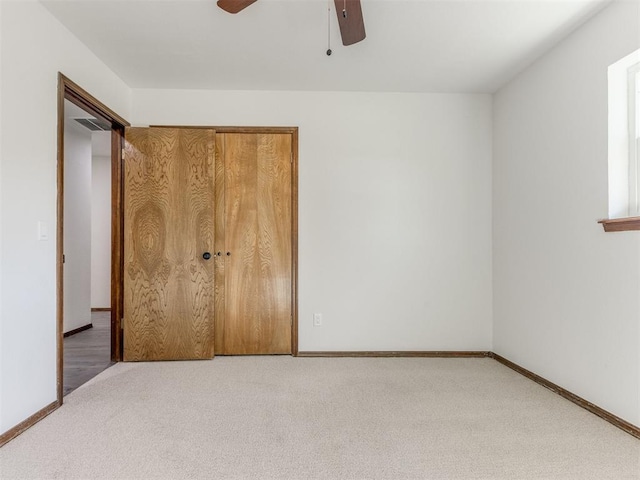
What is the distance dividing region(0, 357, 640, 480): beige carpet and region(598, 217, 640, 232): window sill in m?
1.09

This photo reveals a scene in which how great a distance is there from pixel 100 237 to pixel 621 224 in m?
6.35

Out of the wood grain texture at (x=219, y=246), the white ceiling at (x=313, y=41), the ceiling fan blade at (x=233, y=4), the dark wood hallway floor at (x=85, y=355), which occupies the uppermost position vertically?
the white ceiling at (x=313, y=41)

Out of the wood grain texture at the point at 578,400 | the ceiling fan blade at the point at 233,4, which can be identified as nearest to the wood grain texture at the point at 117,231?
the ceiling fan blade at the point at 233,4

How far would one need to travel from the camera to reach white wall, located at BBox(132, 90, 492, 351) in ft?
11.5

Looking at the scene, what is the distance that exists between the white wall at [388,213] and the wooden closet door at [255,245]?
0.52ft

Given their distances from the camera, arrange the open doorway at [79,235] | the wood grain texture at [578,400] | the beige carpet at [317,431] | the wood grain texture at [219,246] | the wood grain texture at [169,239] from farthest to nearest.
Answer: the open doorway at [79,235]
the wood grain texture at [219,246]
the wood grain texture at [169,239]
the wood grain texture at [578,400]
the beige carpet at [317,431]

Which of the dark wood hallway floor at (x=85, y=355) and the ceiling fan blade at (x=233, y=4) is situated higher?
the ceiling fan blade at (x=233, y=4)

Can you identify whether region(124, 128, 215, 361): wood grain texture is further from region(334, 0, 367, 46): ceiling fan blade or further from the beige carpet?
region(334, 0, 367, 46): ceiling fan blade

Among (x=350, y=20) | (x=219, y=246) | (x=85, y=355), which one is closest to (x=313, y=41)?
(x=350, y=20)

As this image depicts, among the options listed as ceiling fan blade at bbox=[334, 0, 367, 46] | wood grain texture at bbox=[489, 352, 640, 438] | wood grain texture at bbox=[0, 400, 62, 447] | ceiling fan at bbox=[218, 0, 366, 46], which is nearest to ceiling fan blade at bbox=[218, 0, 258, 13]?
ceiling fan at bbox=[218, 0, 366, 46]

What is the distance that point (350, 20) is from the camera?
188 centimetres

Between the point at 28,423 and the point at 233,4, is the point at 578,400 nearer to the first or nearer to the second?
the point at 233,4

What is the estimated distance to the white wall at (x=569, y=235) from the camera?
2.15 m

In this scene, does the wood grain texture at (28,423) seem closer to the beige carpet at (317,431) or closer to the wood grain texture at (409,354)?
the beige carpet at (317,431)
